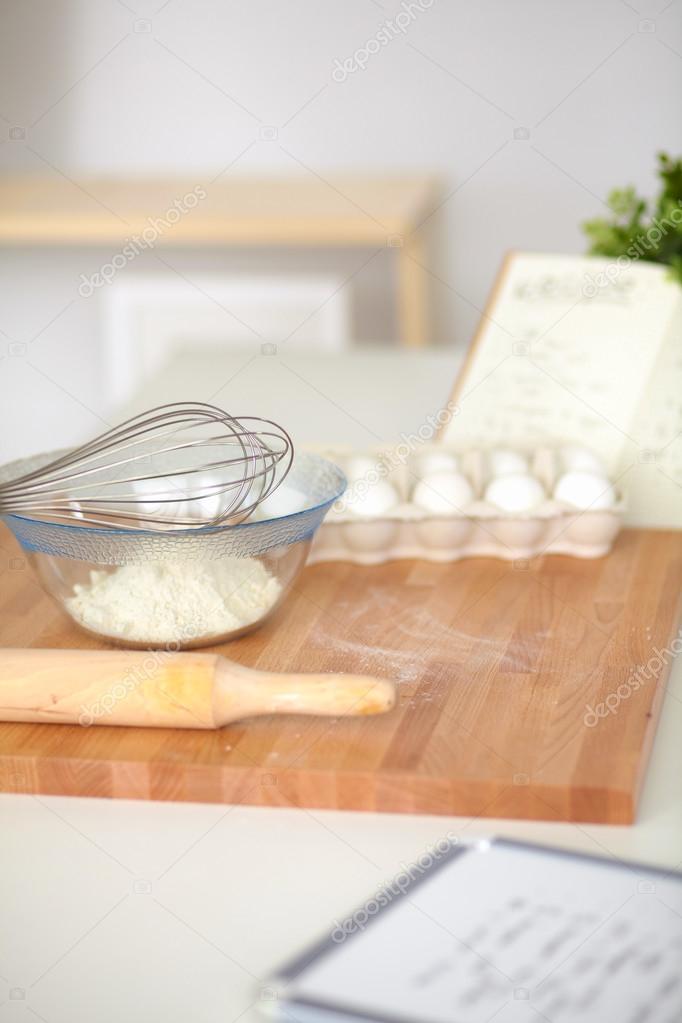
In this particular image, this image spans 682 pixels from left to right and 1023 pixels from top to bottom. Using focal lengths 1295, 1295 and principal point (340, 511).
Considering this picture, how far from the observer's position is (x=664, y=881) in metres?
0.58

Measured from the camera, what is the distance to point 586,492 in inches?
38.3

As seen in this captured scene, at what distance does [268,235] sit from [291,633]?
1.42 meters

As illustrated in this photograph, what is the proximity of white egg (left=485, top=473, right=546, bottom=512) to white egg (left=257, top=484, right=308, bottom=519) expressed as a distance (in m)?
0.16

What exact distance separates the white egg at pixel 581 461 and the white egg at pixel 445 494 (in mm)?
93

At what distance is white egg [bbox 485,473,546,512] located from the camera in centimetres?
96

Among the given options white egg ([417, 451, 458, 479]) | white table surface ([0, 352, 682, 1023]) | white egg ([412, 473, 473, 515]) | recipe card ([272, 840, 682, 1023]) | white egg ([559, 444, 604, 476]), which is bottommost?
white table surface ([0, 352, 682, 1023])

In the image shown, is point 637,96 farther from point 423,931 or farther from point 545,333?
point 423,931

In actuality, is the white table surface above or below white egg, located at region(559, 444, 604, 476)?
below

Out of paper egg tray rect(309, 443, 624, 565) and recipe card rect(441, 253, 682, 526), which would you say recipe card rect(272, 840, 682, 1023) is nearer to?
paper egg tray rect(309, 443, 624, 565)

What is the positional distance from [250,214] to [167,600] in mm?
1496

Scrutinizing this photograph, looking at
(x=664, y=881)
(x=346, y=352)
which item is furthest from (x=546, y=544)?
(x=346, y=352)

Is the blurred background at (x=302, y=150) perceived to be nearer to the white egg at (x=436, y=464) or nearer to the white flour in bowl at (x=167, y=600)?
the white egg at (x=436, y=464)

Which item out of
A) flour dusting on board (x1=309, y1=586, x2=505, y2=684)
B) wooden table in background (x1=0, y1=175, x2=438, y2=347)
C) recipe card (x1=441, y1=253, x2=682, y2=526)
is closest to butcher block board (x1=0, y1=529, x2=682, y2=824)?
flour dusting on board (x1=309, y1=586, x2=505, y2=684)

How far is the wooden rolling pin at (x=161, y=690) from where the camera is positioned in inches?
27.4
